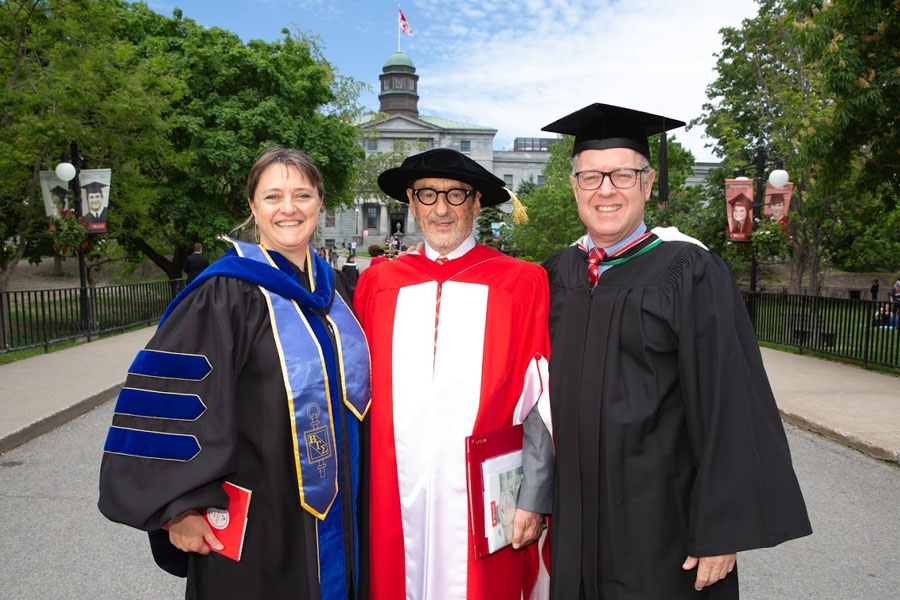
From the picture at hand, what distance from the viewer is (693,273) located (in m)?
2.30

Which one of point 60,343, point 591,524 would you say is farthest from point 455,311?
point 60,343

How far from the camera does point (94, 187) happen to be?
537 inches

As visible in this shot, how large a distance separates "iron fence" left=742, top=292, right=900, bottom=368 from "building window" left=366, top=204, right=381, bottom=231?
66.4 m

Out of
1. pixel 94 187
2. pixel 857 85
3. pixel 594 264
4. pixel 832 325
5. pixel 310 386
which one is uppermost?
pixel 857 85

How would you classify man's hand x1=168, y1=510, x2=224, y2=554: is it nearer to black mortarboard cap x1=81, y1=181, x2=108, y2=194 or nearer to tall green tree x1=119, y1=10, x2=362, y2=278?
black mortarboard cap x1=81, y1=181, x2=108, y2=194

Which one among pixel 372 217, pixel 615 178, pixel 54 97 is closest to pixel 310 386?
pixel 615 178

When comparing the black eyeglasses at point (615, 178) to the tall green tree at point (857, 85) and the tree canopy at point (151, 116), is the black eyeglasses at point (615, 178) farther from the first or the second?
the tree canopy at point (151, 116)

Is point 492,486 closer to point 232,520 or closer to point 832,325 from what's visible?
point 232,520

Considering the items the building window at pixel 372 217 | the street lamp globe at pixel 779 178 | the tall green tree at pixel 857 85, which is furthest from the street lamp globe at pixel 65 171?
the building window at pixel 372 217

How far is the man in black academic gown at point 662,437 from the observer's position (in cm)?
215

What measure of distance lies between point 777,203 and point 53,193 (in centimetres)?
1578

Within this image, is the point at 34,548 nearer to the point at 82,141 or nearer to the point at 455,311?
the point at 455,311

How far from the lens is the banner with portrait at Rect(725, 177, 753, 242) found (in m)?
14.1

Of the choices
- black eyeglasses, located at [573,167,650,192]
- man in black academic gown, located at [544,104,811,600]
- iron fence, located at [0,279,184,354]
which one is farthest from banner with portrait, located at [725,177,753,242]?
iron fence, located at [0,279,184,354]
